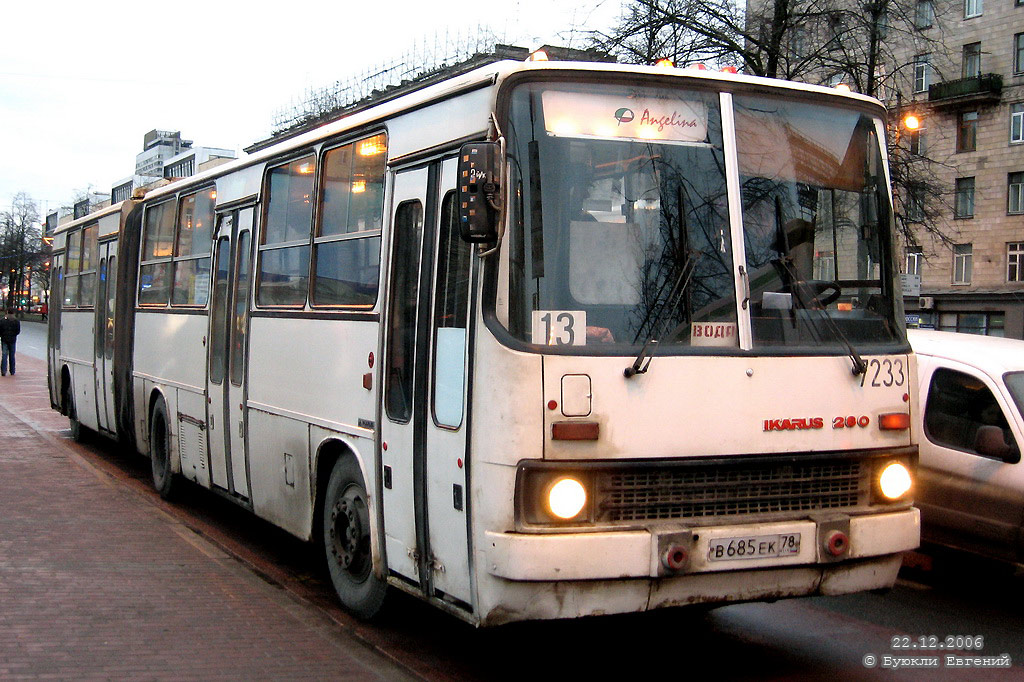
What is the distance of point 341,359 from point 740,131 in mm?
2942

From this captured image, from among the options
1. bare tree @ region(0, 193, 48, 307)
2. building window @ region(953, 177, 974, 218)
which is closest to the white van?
building window @ region(953, 177, 974, 218)

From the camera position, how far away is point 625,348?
5.18 metres

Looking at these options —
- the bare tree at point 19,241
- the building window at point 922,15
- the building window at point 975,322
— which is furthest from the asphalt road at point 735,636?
the bare tree at point 19,241

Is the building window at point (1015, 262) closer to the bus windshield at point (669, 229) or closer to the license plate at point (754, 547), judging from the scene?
the bus windshield at point (669, 229)

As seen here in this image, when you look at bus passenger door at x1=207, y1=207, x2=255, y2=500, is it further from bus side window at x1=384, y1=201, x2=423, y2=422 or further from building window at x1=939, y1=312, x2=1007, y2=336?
building window at x1=939, y1=312, x2=1007, y2=336

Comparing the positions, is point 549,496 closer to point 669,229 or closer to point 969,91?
point 669,229

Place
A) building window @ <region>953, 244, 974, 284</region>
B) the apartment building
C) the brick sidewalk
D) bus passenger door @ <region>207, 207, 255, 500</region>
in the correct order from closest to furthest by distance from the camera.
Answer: the brick sidewalk < bus passenger door @ <region>207, 207, 255, 500</region> < the apartment building < building window @ <region>953, 244, 974, 284</region>

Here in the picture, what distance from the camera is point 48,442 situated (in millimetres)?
16406

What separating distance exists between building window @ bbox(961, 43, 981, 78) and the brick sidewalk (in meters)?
45.3

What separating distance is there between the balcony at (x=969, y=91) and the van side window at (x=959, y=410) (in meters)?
41.5

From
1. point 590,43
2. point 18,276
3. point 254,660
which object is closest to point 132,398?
point 254,660

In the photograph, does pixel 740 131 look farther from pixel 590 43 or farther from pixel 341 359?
pixel 590 43

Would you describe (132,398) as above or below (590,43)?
below

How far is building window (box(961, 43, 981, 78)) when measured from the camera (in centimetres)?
4719
